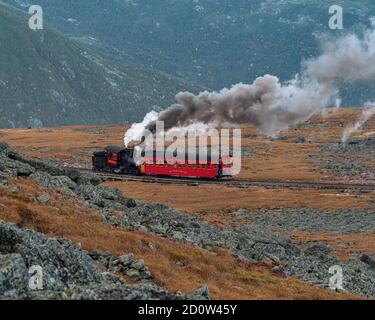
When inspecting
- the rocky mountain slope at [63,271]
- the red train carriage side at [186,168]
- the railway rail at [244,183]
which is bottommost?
the rocky mountain slope at [63,271]

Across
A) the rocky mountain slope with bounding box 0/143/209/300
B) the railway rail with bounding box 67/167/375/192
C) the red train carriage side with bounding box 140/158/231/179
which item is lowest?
the rocky mountain slope with bounding box 0/143/209/300

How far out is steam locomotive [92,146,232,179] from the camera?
309 ft

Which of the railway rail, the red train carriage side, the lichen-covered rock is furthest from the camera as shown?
the red train carriage side

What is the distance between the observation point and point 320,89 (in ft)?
231

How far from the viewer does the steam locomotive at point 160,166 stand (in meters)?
94.1

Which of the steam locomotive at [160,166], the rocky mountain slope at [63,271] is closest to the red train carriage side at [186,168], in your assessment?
the steam locomotive at [160,166]

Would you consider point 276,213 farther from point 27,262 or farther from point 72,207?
point 27,262

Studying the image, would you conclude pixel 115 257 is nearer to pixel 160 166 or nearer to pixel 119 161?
pixel 160 166

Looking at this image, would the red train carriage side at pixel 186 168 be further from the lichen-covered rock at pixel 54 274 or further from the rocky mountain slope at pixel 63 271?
the lichen-covered rock at pixel 54 274

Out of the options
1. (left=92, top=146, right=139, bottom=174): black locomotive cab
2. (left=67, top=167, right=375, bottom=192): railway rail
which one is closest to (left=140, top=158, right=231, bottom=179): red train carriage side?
(left=67, top=167, right=375, bottom=192): railway rail

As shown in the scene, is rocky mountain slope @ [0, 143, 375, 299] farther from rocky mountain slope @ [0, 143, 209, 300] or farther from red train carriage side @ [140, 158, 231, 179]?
red train carriage side @ [140, 158, 231, 179]

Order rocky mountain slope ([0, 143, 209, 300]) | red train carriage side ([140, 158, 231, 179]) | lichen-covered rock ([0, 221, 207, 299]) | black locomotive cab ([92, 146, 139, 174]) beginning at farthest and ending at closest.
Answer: black locomotive cab ([92, 146, 139, 174]) → red train carriage side ([140, 158, 231, 179]) → rocky mountain slope ([0, 143, 209, 300]) → lichen-covered rock ([0, 221, 207, 299])
